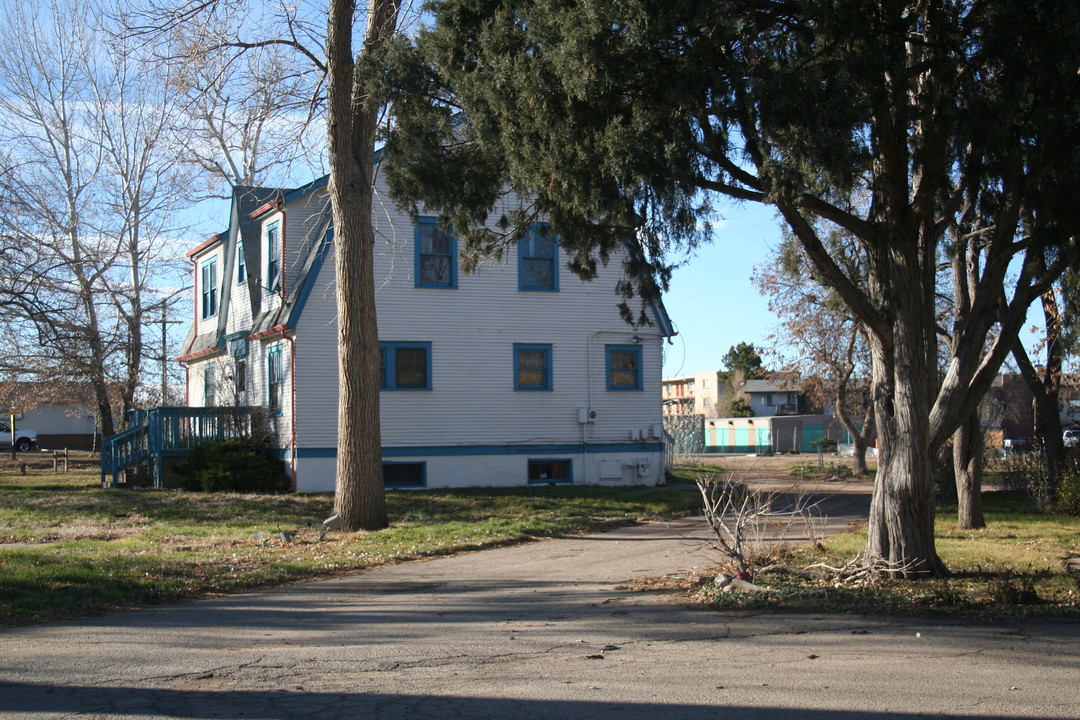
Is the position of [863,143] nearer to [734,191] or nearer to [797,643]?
[734,191]

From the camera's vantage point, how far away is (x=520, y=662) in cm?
718

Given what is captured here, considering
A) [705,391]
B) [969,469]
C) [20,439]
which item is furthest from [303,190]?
[705,391]

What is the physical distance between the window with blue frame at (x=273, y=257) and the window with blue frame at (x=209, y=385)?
16.8ft

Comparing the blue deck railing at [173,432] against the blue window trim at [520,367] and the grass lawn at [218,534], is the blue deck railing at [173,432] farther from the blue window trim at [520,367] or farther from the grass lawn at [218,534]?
the blue window trim at [520,367]

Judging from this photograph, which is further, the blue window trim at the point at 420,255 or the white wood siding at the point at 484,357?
the blue window trim at the point at 420,255

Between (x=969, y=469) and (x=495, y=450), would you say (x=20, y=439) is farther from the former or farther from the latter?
(x=969, y=469)

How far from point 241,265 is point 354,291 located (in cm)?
1107

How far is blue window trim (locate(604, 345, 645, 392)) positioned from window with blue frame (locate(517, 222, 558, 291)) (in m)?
2.20

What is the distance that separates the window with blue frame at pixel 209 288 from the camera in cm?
2730

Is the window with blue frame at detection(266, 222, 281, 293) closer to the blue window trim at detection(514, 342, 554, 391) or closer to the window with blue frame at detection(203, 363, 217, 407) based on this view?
the window with blue frame at detection(203, 363, 217, 407)

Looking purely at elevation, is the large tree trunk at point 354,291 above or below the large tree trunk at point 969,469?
above

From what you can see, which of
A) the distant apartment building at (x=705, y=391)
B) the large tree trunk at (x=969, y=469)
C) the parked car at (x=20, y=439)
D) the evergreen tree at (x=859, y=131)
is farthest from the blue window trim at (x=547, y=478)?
the distant apartment building at (x=705, y=391)

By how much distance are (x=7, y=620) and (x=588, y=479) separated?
16.4 meters

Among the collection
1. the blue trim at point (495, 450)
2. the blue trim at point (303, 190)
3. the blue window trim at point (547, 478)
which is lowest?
the blue window trim at point (547, 478)
